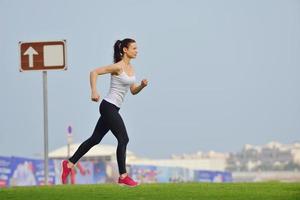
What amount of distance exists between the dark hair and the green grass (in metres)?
1.54

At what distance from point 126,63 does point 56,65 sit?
4.34 metres

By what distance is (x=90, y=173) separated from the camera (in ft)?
139

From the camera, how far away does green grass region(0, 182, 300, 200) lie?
11.3 m

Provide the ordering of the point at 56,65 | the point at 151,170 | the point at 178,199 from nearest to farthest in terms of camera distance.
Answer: the point at 178,199 < the point at 56,65 < the point at 151,170

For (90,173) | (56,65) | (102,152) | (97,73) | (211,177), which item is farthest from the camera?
(102,152)

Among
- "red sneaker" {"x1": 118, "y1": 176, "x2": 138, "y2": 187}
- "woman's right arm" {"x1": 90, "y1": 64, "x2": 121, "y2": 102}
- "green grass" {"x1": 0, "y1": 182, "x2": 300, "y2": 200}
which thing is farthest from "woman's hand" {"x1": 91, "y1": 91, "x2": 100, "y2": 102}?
"red sneaker" {"x1": 118, "y1": 176, "x2": 138, "y2": 187}

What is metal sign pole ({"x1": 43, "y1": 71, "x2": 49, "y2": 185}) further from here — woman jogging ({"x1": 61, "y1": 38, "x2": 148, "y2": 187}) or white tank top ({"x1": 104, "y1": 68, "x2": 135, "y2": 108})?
white tank top ({"x1": 104, "y1": 68, "x2": 135, "y2": 108})

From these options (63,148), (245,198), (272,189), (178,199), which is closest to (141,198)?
(178,199)

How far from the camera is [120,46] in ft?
40.3

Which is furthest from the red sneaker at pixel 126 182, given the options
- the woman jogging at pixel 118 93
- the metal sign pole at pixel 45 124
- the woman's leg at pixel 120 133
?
the metal sign pole at pixel 45 124

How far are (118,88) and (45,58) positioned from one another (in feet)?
15.2

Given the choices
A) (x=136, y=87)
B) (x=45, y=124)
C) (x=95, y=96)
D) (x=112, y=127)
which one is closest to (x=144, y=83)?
(x=136, y=87)

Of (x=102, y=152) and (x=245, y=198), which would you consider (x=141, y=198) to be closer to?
(x=245, y=198)

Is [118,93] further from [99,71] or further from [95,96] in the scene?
[95,96]
